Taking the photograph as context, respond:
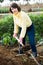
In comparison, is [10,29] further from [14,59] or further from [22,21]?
[22,21]

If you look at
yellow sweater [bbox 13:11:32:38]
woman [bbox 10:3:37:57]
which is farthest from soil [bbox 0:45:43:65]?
yellow sweater [bbox 13:11:32:38]

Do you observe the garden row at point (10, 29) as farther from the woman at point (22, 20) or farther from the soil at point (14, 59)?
the woman at point (22, 20)

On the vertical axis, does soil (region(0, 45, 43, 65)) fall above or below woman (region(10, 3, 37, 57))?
below

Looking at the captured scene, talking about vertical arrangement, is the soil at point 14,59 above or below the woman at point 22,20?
below

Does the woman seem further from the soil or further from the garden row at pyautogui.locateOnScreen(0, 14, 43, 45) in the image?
the garden row at pyautogui.locateOnScreen(0, 14, 43, 45)

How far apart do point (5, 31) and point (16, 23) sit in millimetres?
2755

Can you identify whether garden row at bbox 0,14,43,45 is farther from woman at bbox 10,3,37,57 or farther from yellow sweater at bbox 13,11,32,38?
yellow sweater at bbox 13,11,32,38

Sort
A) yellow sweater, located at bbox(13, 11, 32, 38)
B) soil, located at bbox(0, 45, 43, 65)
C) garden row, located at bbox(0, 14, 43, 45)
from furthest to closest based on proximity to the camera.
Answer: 1. garden row, located at bbox(0, 14, 43, 45)
2. soil, located at bbox(0, 45, 43, 65)
3. yellow sweater, located at bbox(13, 11, 32, 38)

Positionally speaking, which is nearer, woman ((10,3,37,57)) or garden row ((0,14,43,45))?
woman ((10,3,37,57))

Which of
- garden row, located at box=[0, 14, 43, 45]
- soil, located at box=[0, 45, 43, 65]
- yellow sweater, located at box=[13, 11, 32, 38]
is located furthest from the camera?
garden row, located at box=[0, 14, 43, 45]

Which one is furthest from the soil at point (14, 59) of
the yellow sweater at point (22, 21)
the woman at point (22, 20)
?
the yellow sweater at point (22, 21)

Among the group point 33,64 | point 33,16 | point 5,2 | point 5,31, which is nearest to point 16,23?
point 33,64

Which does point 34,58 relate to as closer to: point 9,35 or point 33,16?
point 9,35

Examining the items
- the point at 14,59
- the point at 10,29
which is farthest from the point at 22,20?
the point at 10,29
